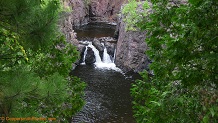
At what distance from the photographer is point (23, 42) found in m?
4.38

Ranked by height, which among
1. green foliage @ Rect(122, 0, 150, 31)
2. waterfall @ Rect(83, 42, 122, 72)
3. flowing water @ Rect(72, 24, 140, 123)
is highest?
green foliage @ Rect(122, 0, 150, 31)

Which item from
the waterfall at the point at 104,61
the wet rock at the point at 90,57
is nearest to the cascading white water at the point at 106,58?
the waterfall at the point at 104,61

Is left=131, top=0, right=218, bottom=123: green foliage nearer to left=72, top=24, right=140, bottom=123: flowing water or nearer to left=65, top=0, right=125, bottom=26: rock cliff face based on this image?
left=72, top=24, right=140, bottom=123: flowing water

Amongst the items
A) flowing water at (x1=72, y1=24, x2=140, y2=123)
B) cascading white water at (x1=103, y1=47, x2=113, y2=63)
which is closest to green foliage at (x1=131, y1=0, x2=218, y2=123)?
flowing water at (x1=72, y1=24, x2=140, y2=123)

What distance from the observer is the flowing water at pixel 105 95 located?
1603cm

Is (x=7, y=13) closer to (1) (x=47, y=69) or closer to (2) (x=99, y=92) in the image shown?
(1) (x=47, y=69)

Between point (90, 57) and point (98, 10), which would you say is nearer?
point (90, 57)

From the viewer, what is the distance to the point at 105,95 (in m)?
18.8

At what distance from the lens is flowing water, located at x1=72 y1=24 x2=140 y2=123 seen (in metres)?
16.0

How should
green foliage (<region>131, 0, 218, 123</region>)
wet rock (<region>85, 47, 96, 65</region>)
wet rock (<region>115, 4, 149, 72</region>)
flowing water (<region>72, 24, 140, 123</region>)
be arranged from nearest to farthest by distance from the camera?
green foliage (<region>131, 0, 218, 123</region>) → flowing water (<region>72, 24, 140, 123</region>) → wet rock (<region>115, 4, 149, 72</region>) → wet rock (<region>85, 47, 96, 65</region>)

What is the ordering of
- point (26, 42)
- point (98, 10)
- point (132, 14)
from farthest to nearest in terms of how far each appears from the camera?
point (98, 10), point (132, 14), point (26, 42)

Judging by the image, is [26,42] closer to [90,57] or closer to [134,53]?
[134,53]

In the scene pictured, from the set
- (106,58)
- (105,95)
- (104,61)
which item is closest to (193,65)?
(105,95)

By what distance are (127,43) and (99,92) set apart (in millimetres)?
8660
